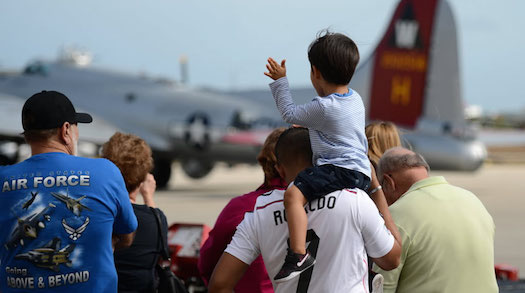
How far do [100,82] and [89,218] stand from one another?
21186 mm

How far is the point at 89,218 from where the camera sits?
9.37ft

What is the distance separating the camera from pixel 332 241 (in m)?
2.65

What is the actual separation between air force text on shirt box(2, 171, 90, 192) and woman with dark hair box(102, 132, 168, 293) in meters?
0.86

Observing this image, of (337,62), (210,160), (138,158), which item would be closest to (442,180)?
(337,62)

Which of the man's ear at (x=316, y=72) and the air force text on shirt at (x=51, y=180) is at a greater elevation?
the man's ear at (x=316, y=72)

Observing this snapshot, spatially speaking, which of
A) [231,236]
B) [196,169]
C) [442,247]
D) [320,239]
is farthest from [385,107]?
[320,239]

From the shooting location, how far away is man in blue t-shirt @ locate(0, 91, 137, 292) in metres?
2.81

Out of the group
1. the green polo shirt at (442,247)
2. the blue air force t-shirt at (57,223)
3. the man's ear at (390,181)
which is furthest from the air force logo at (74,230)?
the man's ear at (390,181)

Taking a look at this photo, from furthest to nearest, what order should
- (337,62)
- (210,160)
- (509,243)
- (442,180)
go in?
(210,160), (509,243), (442,180), (337,62)

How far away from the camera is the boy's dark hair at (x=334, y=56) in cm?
275

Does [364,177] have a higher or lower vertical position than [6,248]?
higher

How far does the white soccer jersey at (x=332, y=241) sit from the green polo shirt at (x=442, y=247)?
551 mm

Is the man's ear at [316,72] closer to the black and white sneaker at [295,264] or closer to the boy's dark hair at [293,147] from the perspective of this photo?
the boy's dark hair at [293,147]

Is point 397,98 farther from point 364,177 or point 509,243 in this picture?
point 364,177
